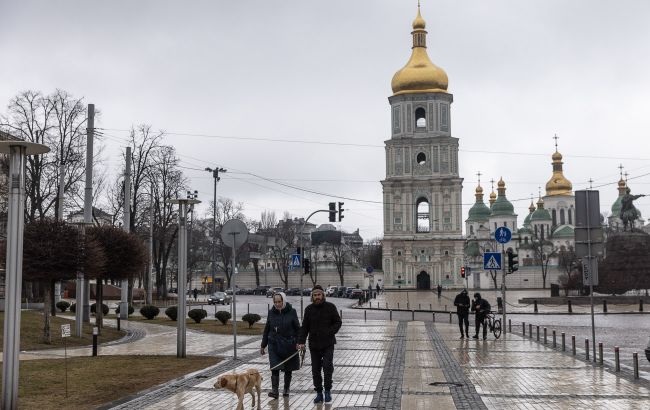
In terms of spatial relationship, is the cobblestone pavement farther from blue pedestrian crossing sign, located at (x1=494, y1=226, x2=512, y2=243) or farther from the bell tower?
the bell tower

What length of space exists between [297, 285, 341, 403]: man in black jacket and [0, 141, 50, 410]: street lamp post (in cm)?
405

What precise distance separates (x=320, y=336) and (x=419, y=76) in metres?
87.7

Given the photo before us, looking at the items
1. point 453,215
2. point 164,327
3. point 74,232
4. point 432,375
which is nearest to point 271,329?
point 432,375

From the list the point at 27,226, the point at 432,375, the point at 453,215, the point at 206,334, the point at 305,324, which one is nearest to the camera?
the point at 305,324

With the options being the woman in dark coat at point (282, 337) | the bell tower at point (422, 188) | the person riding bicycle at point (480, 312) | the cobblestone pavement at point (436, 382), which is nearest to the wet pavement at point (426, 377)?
the cobblestone pavement at point (436, 382)

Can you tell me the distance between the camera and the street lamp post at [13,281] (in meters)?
10.1

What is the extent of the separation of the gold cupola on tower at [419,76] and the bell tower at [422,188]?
13 centimetres

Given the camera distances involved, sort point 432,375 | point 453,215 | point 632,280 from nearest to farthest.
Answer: point 432,375, point 632,280, point 453,215

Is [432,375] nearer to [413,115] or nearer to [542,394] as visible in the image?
[542,394]

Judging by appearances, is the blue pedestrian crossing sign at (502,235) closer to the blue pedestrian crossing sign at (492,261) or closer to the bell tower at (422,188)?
the blue pedestrian crossing sign at (492,261)

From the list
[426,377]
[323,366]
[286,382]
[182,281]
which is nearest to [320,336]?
[323,366]

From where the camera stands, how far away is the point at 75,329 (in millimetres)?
25484

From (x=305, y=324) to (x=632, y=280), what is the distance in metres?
53.3

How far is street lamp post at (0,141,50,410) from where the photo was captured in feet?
33.2
